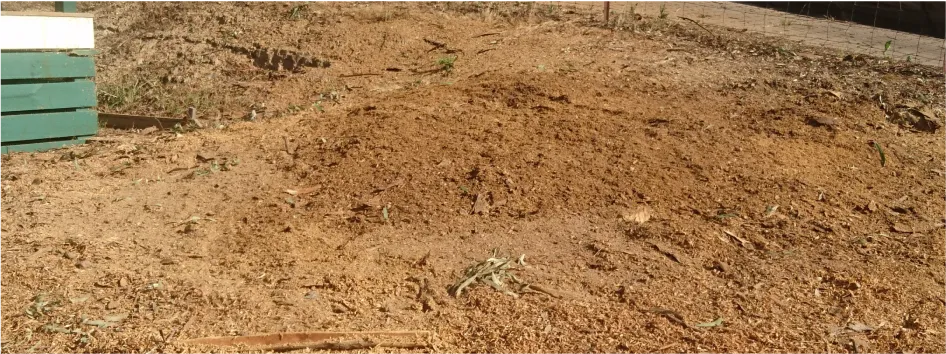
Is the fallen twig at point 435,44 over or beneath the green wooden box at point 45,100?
over

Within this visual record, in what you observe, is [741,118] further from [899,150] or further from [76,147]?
[76,147]

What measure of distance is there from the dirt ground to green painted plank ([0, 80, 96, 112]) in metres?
0.34

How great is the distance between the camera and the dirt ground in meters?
4.05

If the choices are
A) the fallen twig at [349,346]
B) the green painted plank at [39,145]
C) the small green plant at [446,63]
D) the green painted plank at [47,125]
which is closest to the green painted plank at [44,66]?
the green painted plank at [47,125]

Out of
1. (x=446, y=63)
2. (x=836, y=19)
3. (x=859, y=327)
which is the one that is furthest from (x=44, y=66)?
(x=836, y=19)

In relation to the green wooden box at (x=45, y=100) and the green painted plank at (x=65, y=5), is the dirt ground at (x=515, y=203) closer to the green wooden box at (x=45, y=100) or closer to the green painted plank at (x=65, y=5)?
the green wooden box at (x=45, y=100)

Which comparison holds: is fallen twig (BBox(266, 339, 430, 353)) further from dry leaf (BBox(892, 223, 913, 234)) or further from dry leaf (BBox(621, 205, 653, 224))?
dry leaf (BBox(892, 223, 913, 234))

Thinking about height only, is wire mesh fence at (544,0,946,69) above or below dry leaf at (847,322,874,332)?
above

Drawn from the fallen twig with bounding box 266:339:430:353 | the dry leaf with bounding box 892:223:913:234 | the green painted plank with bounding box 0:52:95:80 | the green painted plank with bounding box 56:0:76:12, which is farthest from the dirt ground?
the green painted plank with bounding box 56:0:76:12

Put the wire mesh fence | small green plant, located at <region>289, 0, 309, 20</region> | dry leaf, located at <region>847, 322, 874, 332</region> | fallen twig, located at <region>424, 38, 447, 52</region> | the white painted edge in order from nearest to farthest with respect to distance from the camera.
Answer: dry leaf, located at <region>847, 322, 874, 332</region> → the white painted edge → fallen twig, located at <region>424, 38, 447, 52</region> → the wire mesh fence → small green plant, located at <region>289, 0, 309, 20</region>

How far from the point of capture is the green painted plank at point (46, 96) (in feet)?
20.8

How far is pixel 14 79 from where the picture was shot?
6.33 m

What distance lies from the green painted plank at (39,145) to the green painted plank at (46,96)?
0.27 m

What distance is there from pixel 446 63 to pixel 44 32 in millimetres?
2862
